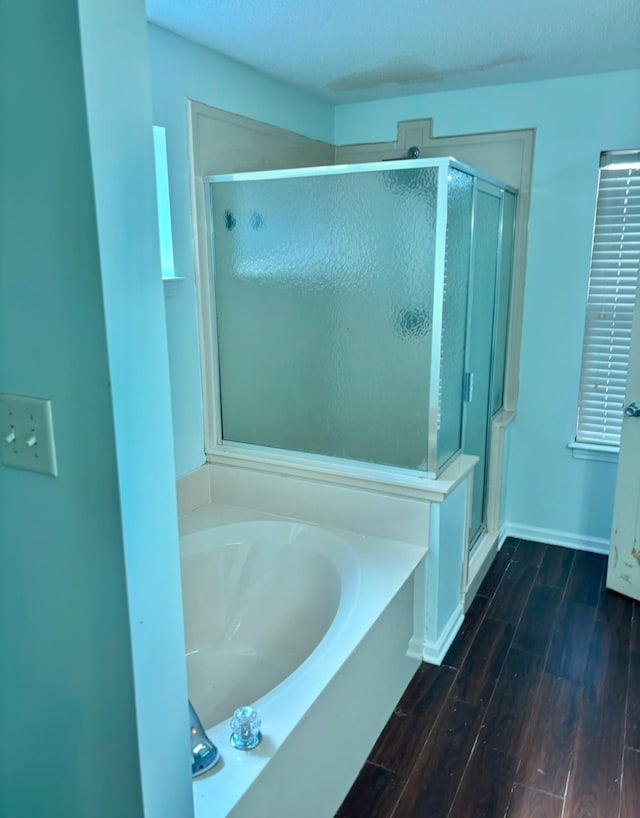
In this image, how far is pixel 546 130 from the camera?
9.14 ft

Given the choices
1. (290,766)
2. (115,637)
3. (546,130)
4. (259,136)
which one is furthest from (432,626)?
(546,130)

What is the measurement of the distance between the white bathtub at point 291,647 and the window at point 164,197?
1.03 meters

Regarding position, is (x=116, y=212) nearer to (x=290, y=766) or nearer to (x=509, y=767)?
(x=290, y=766)

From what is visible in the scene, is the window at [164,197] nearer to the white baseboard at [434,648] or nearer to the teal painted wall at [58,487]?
the teal painted wall at [58,487]

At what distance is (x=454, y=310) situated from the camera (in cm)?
224

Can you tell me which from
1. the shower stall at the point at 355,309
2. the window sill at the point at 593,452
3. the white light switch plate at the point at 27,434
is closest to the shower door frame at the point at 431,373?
the shower stall at the point at 355,309

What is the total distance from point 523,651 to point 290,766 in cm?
126

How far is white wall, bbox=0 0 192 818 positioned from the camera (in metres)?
0.75

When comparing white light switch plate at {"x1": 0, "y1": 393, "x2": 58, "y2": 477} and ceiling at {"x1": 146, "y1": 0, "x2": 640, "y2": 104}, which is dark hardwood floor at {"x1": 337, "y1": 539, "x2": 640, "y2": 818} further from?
ceiling at {"x1": 146, "y1": 0, "x2": 640, "y2": 104}

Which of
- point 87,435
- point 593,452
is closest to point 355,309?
point 593,452

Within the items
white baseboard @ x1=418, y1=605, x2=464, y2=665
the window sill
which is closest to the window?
white baseboard @ x1=418, y1=605, x2=464, y2=665

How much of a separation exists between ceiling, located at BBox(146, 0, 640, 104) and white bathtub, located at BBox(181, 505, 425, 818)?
1773mm

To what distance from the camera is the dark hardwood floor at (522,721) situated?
A: 66.7 inches

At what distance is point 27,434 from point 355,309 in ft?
5.24
